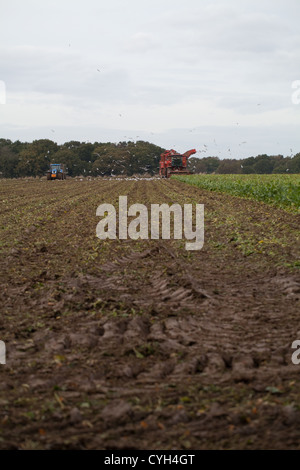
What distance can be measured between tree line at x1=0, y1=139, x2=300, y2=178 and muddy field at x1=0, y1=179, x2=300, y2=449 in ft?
223

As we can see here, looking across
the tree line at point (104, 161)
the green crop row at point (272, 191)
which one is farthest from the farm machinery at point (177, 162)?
the green crop row at point (272, 191)

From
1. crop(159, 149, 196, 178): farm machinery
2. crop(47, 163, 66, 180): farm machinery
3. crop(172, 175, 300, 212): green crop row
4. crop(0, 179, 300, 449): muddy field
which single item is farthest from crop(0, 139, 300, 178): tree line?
crop(0, 179, 300, 449): muddy field

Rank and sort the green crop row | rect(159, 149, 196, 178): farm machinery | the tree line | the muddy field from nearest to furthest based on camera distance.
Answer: the muddy field → the green crop row → rect(159, 149, 196, 178): farm machinery → the tree line

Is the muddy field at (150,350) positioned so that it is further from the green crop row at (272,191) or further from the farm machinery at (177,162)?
the farm machinery at (177,162)

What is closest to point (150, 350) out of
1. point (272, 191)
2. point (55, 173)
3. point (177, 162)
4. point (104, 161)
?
point (272, 191)

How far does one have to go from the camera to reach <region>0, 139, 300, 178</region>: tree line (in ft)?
283

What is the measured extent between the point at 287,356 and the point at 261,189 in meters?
19.4

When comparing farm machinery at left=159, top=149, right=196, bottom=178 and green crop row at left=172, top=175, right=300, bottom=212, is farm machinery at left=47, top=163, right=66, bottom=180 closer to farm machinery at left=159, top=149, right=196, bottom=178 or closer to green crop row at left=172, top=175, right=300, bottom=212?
farm machinery at left=159, top=149, right=196, bottom=178

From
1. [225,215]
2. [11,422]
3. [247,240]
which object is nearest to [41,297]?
[11,422]

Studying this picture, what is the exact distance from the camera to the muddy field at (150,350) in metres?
3.46

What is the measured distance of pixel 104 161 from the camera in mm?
103312

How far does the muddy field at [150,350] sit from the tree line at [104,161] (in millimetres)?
67983

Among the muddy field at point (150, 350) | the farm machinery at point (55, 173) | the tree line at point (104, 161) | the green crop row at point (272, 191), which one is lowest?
the muddy field at point (150, 350)

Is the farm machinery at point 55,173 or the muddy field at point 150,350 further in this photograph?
the farm machinery at point 55,173
